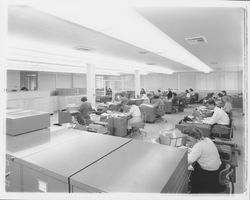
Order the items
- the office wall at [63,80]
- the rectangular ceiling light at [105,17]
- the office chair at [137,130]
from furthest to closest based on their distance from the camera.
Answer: the office wall at [63,80], the office chair at [137,130], the rectangular ceiling light at [105,17]

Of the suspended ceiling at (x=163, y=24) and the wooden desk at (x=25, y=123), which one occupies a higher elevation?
the suspended ceiling at (x=163, y=24)

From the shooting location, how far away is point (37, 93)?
8141mm

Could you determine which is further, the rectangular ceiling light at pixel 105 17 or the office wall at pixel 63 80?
the office wall at pixel 63 80

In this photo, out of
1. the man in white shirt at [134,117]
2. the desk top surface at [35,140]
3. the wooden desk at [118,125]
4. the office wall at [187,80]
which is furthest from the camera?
the office wall at [187,80]

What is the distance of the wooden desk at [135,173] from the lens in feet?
2.47

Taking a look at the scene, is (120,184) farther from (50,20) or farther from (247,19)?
(50,20)

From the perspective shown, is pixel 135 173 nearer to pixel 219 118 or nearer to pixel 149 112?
pixel 219 118

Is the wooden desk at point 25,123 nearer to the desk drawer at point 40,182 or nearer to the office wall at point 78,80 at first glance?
the desk drawer at point 40,182

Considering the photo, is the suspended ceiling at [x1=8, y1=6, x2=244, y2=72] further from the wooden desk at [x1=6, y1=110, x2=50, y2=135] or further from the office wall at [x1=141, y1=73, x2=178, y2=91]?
the office wall at [x1=141, y1=73, x2=178, y2=91]

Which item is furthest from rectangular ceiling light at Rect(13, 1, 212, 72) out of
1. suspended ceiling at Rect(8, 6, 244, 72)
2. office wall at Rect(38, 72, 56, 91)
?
office wall at Rect(38, 72, 56, 91)

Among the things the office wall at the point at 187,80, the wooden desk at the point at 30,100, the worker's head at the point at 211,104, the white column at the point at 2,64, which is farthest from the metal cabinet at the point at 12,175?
the office wall at the point at 187,80

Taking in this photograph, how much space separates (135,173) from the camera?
2.78ft

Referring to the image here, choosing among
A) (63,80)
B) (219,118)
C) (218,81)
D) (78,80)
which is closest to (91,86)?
(219,118)

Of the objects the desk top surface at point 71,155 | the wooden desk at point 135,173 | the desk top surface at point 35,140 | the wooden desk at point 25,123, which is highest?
the wooden desk at point 25,123
